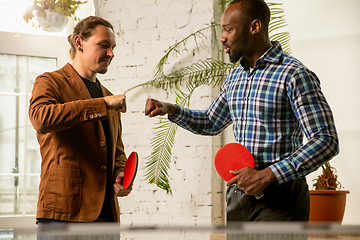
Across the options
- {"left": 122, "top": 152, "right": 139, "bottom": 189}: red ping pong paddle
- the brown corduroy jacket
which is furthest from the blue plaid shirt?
the brown corduroy jacket

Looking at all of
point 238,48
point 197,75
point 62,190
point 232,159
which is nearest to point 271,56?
point 238,48

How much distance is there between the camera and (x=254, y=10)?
163 cm

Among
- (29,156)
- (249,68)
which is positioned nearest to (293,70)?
(249,68)

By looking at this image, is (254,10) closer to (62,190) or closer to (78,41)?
(78,41)

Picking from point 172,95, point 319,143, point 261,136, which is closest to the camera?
point 319,143

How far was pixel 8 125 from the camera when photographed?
3451mm

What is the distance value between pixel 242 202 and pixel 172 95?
1.86 m

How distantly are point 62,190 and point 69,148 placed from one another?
0.54ft

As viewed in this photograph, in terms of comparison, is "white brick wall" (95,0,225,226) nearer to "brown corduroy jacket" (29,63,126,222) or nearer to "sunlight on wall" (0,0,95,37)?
"sunlight on wall" (0,0,95,37)

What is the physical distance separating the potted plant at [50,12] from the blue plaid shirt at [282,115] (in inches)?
87.2

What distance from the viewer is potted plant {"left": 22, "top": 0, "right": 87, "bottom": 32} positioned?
3377 mm

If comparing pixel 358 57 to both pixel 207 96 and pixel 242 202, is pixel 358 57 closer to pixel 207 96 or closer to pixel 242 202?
pixel 207 96

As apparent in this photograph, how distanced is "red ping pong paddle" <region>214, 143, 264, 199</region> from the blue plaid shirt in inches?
3.2

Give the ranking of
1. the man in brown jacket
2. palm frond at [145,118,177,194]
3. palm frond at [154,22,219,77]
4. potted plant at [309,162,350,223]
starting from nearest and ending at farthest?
the man in brown jacket, potted plant at [309,162,350,223], palm frond at [145,118,177,194], palm frond at [154,22,219,77]
